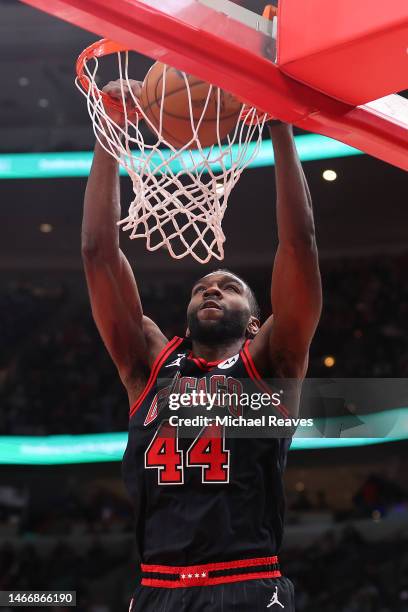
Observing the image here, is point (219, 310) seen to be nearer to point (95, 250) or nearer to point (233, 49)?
point (95, 250)

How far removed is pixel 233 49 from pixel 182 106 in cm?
34

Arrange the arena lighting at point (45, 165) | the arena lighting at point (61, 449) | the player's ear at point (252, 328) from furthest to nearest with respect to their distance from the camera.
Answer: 1. the arena lighting at point (45, 165)
2. the arena lighting at point (61, 449)
3. the player's ear at point (252, 328)

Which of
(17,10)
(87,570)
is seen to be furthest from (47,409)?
(17,10)

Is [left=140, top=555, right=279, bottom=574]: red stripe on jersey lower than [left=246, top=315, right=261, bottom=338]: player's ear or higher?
lower

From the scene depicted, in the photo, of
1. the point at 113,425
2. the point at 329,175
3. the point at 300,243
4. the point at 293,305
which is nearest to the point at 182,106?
the point at 300,243

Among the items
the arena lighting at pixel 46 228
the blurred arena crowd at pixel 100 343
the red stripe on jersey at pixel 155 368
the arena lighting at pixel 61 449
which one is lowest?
the arena lighting at pixel 61 449

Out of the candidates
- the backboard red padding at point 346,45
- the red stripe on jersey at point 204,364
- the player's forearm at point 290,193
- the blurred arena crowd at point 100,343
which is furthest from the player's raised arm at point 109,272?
the blurred arena crowd at point 100,343

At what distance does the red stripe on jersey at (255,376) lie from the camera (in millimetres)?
2510

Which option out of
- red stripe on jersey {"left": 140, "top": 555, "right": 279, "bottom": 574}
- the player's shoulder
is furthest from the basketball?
red stripe on jersey {"left": 140, "top": 555, "right": 279, "bottom": 574}

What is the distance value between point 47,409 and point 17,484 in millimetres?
575

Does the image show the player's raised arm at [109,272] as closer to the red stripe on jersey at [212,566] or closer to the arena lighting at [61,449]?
the red stripe on jersey at [212,566]

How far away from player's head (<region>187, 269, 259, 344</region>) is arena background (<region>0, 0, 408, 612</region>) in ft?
10.7

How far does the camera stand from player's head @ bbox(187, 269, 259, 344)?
8.71 feet

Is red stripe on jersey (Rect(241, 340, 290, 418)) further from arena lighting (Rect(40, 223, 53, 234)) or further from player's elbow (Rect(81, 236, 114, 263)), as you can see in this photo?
arena lighting (Rect(40, 223, 53, 234))
